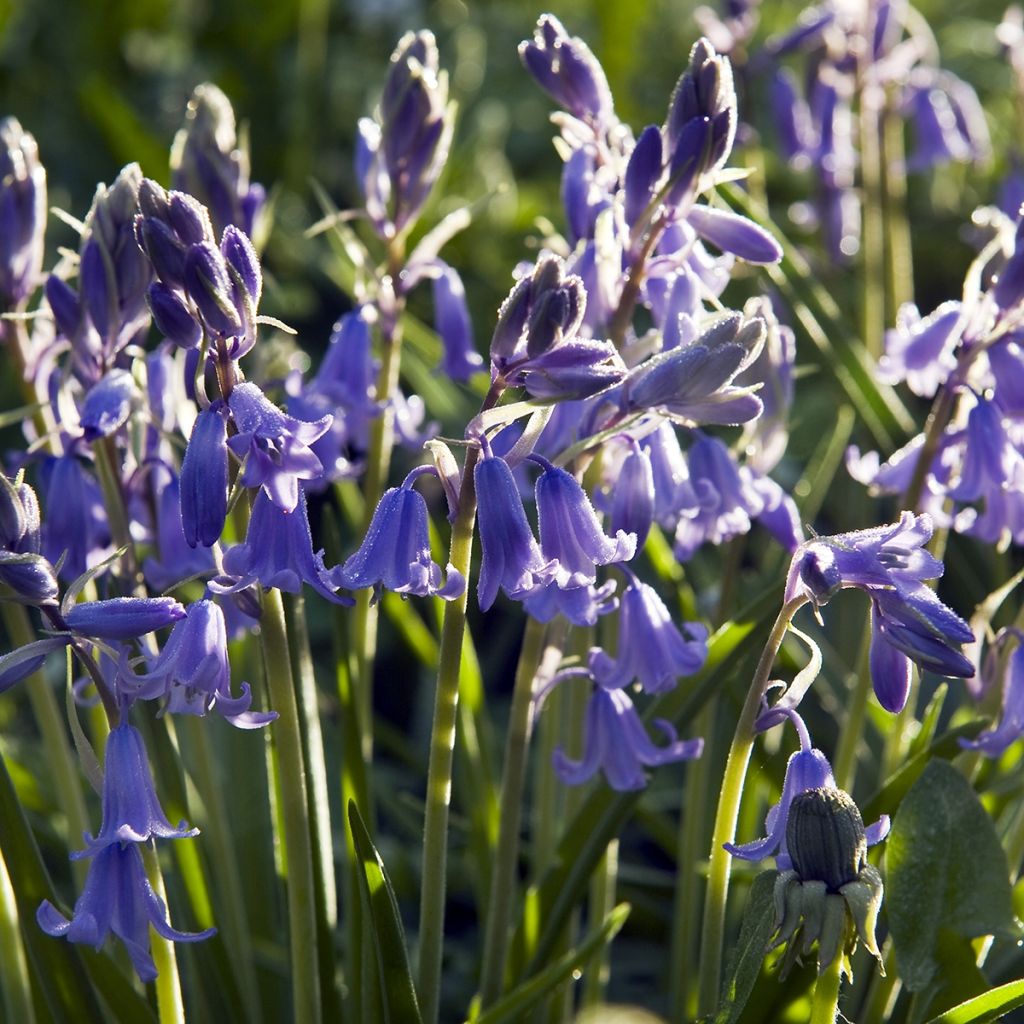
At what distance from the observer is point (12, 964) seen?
173 cm

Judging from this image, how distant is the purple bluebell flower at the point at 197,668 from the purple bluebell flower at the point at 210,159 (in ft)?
2.49

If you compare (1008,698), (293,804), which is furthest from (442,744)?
(1008,698)

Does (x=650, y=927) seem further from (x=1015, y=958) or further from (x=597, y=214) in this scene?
(x=597, y=214)

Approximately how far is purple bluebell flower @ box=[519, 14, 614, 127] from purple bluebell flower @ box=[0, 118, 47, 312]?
0.69m

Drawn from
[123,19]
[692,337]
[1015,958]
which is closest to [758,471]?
[692,337]

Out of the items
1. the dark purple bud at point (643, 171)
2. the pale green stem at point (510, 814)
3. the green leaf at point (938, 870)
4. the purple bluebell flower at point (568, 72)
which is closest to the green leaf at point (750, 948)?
the green leaf at point (938, 870)

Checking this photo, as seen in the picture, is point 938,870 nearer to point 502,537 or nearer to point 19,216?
point 502,537

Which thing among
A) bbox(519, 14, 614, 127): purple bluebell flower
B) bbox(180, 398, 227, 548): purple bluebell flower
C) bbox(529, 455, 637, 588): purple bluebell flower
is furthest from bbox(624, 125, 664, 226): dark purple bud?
bbox(180, 398, 227, 548): purple bluebell flower

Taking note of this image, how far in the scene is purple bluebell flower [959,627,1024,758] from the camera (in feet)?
5.92

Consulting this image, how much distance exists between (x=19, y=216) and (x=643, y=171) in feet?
2.81

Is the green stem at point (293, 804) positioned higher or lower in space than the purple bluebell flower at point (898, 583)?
lower

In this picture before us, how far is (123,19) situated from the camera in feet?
19.9

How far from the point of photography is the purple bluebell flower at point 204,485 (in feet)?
4.52

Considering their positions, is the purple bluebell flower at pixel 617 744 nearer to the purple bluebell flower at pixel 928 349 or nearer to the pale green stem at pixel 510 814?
the pale green stem at pixel 510 814
